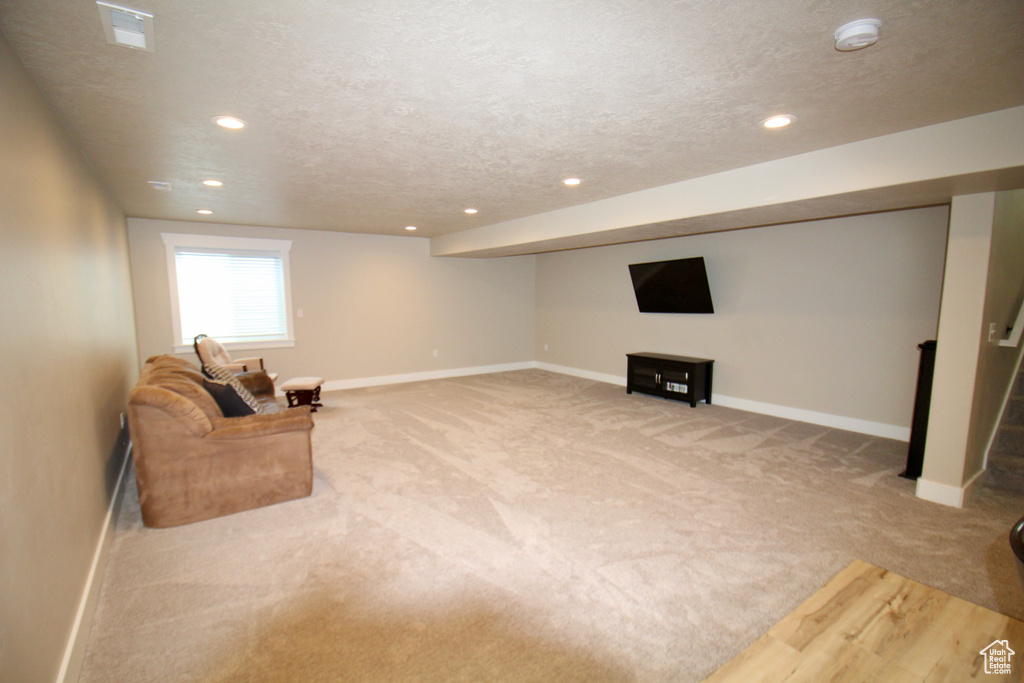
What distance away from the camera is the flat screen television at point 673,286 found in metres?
5.46

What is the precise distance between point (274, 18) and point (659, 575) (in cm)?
283

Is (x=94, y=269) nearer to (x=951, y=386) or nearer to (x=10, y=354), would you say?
(x=10, y=354)

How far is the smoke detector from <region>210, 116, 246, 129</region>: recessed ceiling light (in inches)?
106

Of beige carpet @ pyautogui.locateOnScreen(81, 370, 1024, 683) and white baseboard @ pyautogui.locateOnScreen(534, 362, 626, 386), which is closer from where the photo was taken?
beige carpet @ pyautogui.locateOnScreen(81, 370, 1024, 683)

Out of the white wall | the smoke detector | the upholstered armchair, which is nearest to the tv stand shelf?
the white wall

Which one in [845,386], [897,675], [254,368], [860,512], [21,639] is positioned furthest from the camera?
[254,368]

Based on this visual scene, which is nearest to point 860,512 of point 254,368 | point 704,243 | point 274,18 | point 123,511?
point 704,243

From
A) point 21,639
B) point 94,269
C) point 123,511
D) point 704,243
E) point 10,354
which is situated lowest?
point 123,511

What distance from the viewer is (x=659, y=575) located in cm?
223

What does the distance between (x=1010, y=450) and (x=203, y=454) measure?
18.9 feet

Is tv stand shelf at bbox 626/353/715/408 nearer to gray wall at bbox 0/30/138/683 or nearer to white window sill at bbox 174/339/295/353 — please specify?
white window sill at bbox 174/339/295/353

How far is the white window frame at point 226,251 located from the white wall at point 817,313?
480 cm

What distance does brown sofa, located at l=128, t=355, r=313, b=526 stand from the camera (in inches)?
104

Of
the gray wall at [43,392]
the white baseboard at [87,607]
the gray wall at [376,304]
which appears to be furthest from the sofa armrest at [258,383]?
the white baseboard at [87,607]
